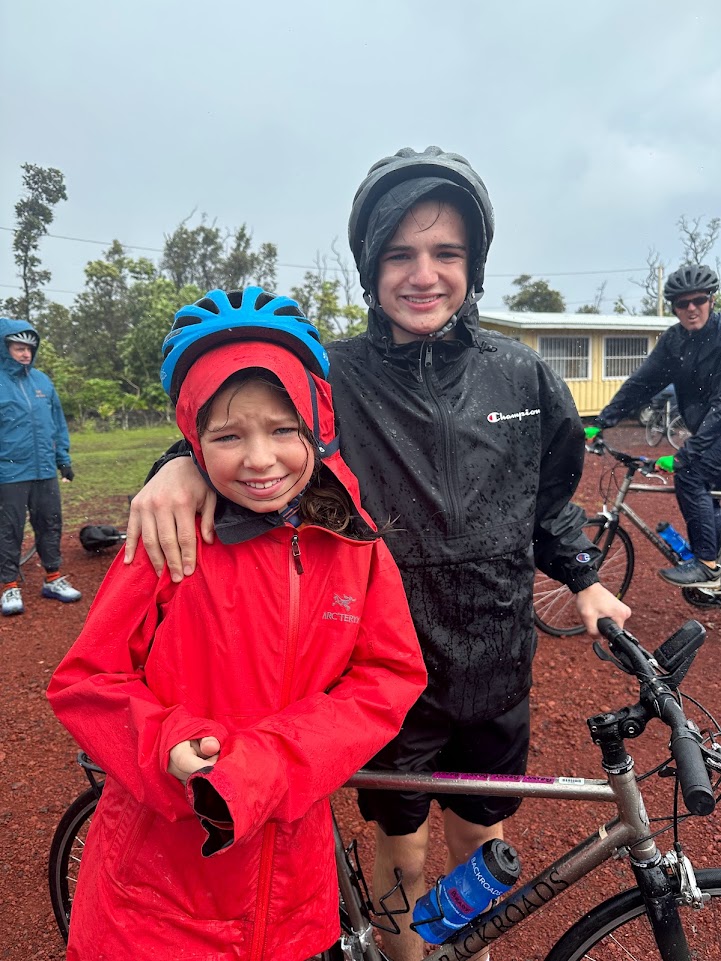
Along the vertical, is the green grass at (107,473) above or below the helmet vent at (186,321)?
below

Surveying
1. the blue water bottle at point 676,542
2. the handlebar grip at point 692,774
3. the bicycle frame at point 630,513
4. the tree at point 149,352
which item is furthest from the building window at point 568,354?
the handlebar grip at point 692,774

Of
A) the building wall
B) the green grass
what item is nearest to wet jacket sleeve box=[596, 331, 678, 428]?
the green grass

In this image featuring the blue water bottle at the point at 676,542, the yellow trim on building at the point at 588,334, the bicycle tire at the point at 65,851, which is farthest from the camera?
the yellow trim on building at the point at 588,334

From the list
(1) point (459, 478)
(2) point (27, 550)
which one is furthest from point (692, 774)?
(2) point (27, 550)

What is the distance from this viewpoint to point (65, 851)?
6.99 ft

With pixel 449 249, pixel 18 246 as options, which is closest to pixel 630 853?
pixel 449 249

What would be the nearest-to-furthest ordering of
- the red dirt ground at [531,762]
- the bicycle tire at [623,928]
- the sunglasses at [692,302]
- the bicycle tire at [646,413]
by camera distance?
the bicycle tire at [623,928] < the red dirt ground at [531,762] < the sunglasses at [692,302] < the bicycle tire at [646,413]

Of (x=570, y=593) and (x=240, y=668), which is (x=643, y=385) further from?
(x=240, y=668)

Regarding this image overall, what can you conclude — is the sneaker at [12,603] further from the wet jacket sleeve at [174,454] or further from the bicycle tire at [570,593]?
the wet jacket sleeve at [174,454]

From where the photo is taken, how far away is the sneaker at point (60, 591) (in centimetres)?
572

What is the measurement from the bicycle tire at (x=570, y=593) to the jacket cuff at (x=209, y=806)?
4066 mm

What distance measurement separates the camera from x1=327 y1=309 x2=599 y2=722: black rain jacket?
1.73 metres

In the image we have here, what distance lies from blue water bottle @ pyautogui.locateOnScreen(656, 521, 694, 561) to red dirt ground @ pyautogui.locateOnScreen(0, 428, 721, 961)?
0.55 metres

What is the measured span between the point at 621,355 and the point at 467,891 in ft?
67.8
